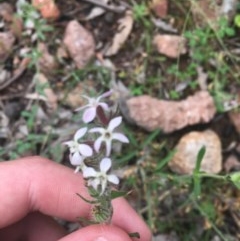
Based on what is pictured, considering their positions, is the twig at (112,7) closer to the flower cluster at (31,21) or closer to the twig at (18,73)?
the flower cluster at (31,21)

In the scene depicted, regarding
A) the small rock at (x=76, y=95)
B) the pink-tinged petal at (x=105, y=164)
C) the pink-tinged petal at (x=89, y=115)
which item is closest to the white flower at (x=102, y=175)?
the pink-tinged petal at (x=105, y=164)

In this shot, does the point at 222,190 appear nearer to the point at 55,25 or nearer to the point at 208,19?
the point at 208,19

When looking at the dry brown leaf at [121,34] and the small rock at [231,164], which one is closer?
the small rock at [231,164]

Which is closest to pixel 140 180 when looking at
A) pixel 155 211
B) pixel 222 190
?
pixel 155 211

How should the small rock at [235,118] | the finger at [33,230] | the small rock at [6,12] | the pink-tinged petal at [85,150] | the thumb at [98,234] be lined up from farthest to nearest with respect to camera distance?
1. the small rock at [6,12]
2. the small rock at [235,118]
3. the finger at [33,230]
4. the thumb at [98,234]
5. the pink-tinged petal at [85,150]

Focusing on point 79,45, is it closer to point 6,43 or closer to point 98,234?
point 6,43

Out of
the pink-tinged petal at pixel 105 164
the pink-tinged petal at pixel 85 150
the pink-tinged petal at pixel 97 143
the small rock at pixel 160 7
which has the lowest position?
the small rock at pixel 160 7

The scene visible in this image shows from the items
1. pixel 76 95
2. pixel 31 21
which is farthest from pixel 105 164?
pixel 31 21
